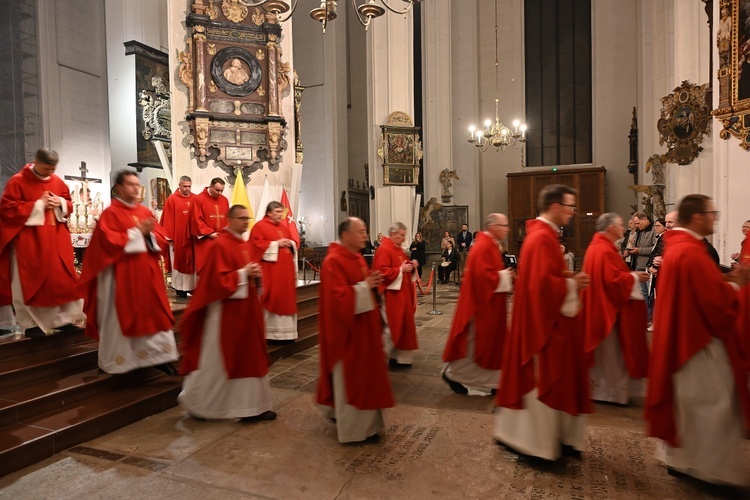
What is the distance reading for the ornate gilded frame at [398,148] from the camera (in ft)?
47.3

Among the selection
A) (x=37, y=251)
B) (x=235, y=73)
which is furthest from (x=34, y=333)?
(x=235, y=73)

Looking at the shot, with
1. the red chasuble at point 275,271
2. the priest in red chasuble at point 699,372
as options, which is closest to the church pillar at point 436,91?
the red chasuble at point 275,271

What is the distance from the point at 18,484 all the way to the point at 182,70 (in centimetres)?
904

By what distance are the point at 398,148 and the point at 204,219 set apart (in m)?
7.64

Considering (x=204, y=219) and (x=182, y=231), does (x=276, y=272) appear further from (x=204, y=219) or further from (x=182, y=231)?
(x=182, y=231)

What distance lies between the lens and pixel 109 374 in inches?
199

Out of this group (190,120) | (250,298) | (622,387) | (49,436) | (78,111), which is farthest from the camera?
(78,111)

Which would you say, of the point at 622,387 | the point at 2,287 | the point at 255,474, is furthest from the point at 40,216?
the point at 622,387

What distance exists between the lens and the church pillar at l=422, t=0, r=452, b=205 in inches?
782

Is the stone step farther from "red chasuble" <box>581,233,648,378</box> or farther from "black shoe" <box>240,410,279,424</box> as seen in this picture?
"red chasuble" <box>581,233,648,378</box>

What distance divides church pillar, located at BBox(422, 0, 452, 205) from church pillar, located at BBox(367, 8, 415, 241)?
17.2 feet

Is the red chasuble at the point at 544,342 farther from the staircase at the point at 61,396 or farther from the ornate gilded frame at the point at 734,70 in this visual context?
the ornate gilded frame at the point at 734,70

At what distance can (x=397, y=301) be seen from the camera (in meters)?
6.42

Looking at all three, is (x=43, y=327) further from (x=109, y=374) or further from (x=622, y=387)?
(x=622, y=387)
